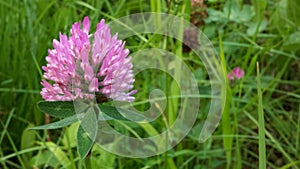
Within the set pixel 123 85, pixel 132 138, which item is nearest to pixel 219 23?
pixel 132 138

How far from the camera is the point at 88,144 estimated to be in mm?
854

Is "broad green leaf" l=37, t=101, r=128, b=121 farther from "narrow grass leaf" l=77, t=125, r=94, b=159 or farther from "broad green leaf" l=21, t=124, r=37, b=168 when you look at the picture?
"broad green leaf" l=21, t=124, r=37, b=168

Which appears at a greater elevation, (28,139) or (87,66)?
(87,66)

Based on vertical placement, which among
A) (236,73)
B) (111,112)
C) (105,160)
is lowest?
(105,160)

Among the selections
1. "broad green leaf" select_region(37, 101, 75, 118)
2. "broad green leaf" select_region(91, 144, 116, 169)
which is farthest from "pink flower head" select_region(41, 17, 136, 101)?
"broad green leaf" select_region(91, 144, 116, 169)

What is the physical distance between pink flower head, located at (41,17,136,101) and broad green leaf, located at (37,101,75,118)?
0.04 ft

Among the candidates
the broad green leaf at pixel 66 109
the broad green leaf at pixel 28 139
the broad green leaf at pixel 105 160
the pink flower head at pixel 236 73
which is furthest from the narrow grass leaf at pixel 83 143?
the pink flower head at pixel 236 73

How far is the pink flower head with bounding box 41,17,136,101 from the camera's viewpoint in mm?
865

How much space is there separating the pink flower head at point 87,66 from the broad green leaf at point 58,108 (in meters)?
0.01

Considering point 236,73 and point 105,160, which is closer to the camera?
point 105,160

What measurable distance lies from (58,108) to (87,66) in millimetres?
93

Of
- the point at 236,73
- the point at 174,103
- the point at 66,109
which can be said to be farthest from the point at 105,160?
the point at 236,73

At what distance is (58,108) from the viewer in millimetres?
892

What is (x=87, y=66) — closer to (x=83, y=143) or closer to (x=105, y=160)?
(x=83, y=143)
